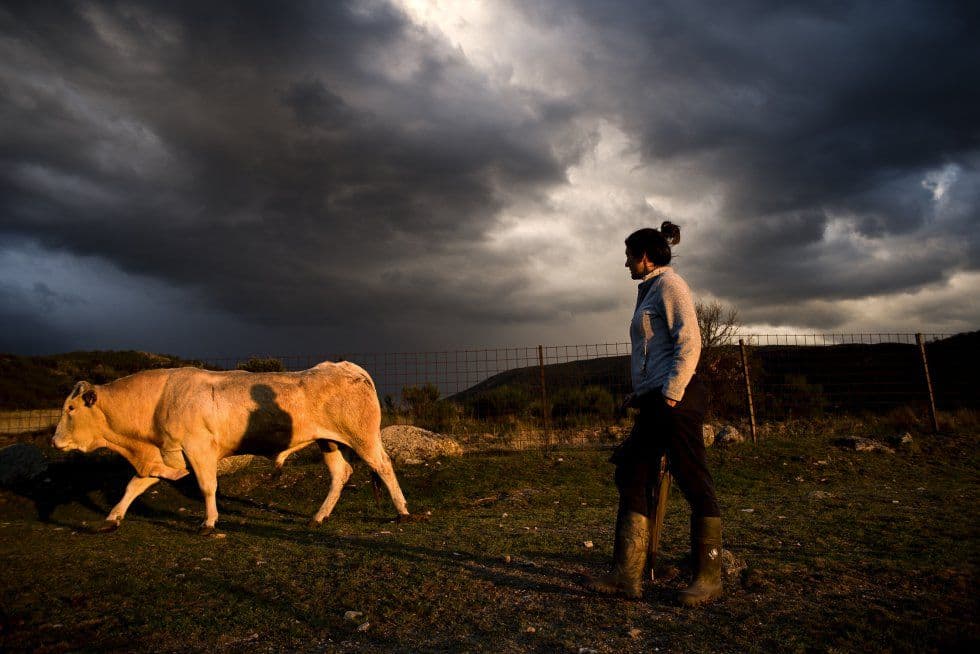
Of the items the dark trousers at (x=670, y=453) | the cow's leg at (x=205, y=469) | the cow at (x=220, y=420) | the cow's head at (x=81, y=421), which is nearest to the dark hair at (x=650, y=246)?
the dark trousers at (x=670, y=453)

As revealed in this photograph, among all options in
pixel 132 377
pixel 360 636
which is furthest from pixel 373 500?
pixel 360 636

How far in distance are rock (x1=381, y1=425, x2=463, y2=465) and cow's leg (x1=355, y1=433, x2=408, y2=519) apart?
3.69 m

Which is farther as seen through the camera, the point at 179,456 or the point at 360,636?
the point at 179,456

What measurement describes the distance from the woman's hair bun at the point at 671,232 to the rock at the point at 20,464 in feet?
36.7

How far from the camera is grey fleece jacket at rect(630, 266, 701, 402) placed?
3.60 m

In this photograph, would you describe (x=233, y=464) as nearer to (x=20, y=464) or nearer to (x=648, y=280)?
(x=20, y=464)

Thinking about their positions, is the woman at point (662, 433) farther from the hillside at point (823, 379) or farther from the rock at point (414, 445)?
the hillside at point (823, 379)

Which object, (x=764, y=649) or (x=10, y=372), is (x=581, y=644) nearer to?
(x=764, y=649)

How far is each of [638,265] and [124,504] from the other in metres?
7.10

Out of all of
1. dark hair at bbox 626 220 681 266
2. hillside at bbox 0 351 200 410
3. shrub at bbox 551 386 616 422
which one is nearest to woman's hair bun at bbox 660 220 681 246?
dark hair at bbox 626 220 681 266

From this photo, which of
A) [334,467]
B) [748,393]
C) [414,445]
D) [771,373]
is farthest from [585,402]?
[334,467]

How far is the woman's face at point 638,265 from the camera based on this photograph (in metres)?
4.02

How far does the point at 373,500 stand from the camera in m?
9.11

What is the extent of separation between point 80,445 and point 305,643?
6519 mm
